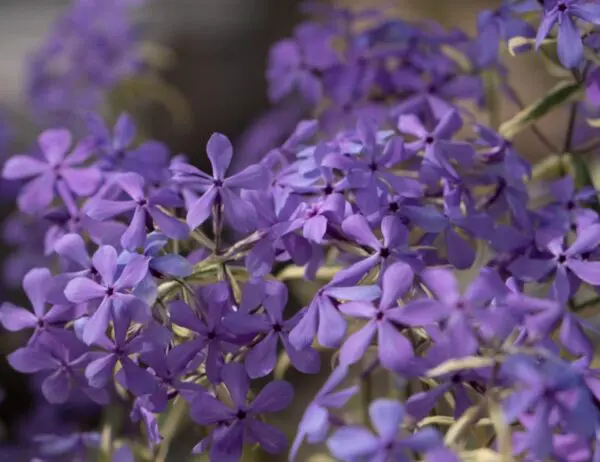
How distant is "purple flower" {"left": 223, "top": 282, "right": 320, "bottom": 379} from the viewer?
326 mm

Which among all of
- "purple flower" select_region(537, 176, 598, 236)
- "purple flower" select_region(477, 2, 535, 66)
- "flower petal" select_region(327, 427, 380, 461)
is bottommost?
"purple flower" select_region(537, 176, 598, 236)

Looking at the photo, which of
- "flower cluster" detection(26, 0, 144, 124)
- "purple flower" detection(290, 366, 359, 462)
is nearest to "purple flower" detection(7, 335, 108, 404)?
"purple flower" detection(290, 366, 359, 462)

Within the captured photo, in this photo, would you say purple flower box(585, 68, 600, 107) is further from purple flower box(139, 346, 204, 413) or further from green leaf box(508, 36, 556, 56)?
purple flower box(139, 346, 204, 413)

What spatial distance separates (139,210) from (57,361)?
0.23 feet

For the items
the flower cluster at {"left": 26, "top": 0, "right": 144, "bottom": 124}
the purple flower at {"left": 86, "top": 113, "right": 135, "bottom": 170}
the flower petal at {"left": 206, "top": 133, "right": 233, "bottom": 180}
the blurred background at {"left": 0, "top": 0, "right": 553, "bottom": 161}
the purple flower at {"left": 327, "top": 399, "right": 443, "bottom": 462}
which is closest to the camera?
the purple flower at {"left": 327, "top": 399, "right": 443, "bottom": 462}

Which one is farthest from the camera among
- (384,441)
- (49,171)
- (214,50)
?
(214,50)

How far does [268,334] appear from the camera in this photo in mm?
334

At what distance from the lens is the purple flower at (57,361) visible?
13.8 inches

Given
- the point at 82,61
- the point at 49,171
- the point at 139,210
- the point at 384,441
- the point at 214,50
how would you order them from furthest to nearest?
the point at 214,50 < the point at 82,61 < the point at 49,171 < the point at 139,210 < the point at 384,441

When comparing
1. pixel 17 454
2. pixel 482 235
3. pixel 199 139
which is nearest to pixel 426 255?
pixel 482 235

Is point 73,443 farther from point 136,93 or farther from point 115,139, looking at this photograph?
point 136,93

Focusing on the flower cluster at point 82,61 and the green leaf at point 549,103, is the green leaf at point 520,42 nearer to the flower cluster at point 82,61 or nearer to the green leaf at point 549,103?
the green leaf at point 549,103

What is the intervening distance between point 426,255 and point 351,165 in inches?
2.2

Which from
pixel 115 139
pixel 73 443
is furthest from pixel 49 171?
pixel 73 443
